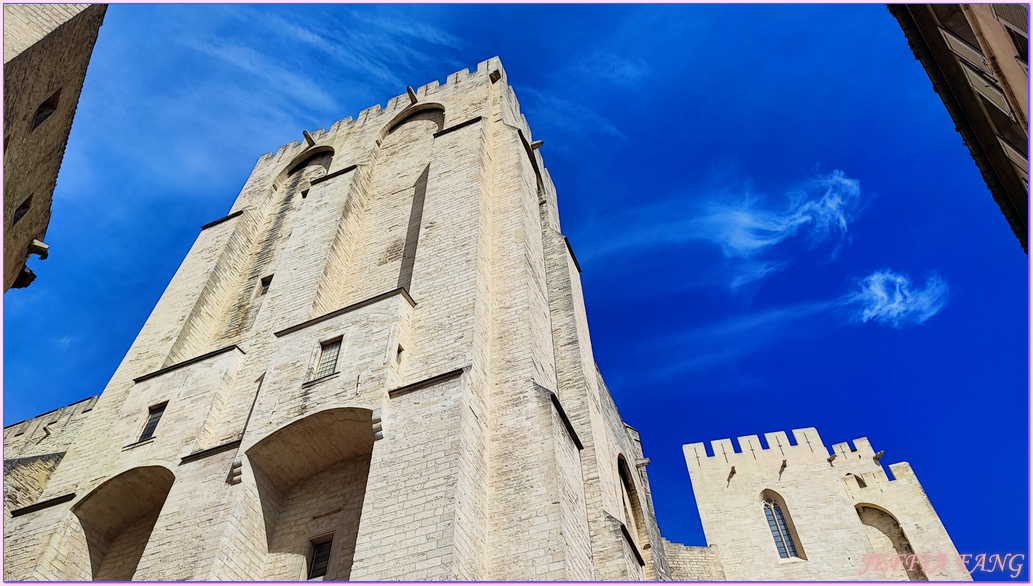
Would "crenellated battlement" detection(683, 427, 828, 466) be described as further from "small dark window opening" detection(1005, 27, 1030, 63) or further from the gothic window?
"small dark window opening" detection(1005, 27, 1030, 63)

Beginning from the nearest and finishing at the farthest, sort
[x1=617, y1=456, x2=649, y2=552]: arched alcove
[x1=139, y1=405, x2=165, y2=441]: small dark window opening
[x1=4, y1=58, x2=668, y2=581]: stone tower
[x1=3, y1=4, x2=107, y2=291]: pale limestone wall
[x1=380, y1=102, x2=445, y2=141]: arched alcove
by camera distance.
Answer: [x1=3, y1=4, x2=107, y2=291]: pale limestone wall → [x1=4, y1=58, x2=668, y2=581]: stone tower → [x1=139, y1=405, x2=165, y2=441]: small dark window opening → [x1=617, y1=456, x2=649, y2=552]: arched alcove → [x1=380, y1=102, x2=445, y2=141]: arched alcove

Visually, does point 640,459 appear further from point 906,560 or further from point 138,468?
point 138,468

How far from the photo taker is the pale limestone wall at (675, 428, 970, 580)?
19.4 meters

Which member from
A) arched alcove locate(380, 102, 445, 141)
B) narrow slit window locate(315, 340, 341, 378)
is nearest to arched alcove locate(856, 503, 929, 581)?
narrow slit window locate(315, 340, 341, 378)

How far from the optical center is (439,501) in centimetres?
870

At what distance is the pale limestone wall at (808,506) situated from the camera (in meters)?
19.4

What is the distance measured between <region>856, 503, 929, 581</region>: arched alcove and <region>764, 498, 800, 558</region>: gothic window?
6.86ft

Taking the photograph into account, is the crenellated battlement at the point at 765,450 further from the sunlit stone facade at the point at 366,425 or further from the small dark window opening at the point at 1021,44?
the small dark window opening at the point at 1021,44

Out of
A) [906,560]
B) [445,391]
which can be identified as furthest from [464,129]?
[906,560]

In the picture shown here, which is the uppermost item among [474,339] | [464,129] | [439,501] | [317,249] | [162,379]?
[464,129]

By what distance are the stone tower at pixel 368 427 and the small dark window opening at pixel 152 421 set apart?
3 centimetres

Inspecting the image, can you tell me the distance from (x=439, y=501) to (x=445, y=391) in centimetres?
187

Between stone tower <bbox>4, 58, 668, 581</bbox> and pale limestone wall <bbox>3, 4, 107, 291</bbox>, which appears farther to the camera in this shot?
stone tower <bbox>4, 58, 668, 581</bbox>

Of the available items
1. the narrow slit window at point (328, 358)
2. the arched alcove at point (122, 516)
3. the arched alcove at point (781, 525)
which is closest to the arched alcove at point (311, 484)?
the narrow slit window at point (328, 358)
